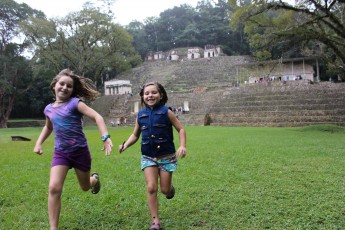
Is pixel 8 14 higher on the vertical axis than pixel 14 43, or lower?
higher

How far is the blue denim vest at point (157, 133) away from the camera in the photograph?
3887 millimetres

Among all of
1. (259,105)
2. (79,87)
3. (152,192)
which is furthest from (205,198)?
(259,105)

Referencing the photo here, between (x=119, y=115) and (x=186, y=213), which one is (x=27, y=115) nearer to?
(x=119, y=115)

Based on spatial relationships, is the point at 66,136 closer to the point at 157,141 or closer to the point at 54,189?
the point at 54,189

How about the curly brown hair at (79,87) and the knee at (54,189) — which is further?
the curly brown hair at (79,87)

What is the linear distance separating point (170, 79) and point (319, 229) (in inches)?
2000

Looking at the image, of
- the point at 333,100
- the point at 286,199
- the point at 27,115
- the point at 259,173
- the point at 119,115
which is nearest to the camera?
the point at 286,199

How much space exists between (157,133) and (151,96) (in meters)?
0.43

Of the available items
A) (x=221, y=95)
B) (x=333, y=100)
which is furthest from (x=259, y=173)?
(x=221, y=95)

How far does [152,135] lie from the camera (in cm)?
390

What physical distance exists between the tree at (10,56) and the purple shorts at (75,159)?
129 ft

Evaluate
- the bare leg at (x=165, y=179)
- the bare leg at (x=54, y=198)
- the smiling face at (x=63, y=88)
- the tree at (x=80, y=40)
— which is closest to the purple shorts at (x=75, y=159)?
A: the bare leg at (x=54, y=198)

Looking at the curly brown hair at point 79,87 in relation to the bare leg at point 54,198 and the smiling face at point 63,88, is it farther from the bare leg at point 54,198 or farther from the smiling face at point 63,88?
the bare leg at point 54,198

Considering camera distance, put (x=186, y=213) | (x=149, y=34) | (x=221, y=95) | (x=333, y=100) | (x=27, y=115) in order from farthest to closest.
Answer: (x=149, y=34), (x=27, y=115), (x=221, y=95), (x=333, y=100), (x=186, y=213)
